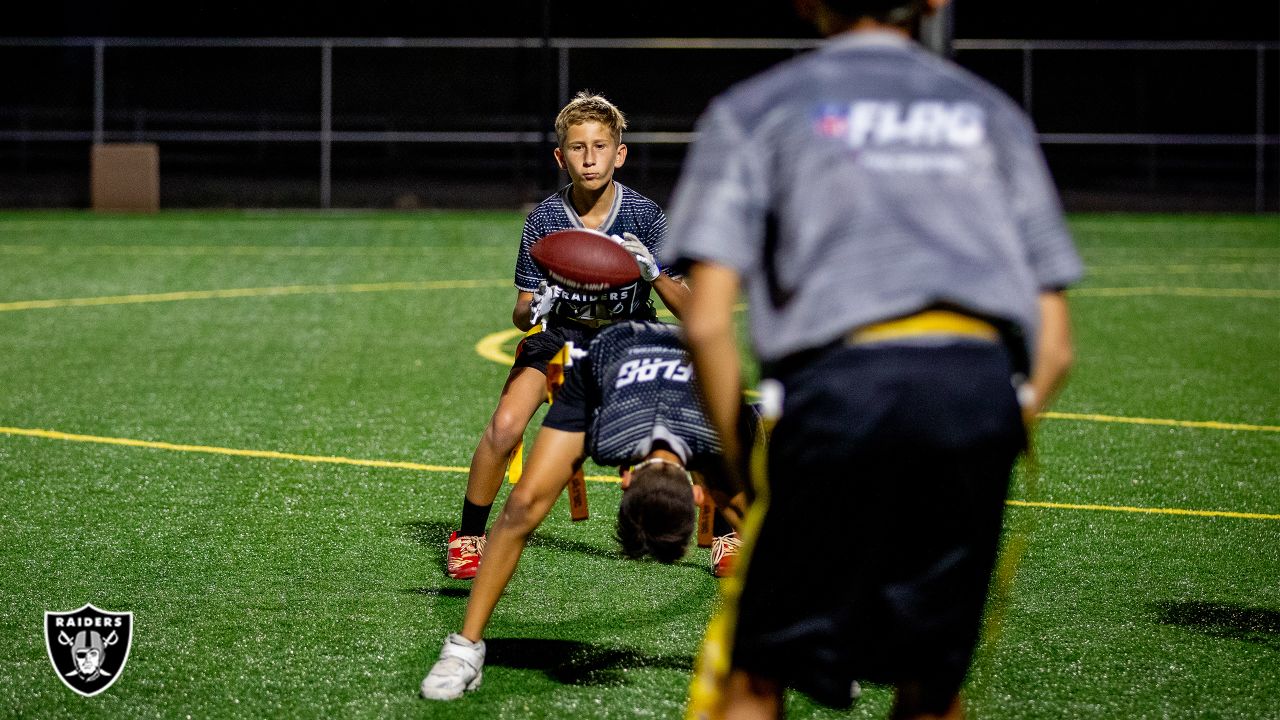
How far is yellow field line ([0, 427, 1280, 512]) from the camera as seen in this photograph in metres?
6.88

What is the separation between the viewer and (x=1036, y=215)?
2607 mm

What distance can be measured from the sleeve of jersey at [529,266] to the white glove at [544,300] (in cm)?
35

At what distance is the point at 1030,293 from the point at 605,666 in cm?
254

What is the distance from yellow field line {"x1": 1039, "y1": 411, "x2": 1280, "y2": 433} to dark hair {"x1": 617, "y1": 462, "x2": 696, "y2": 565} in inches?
233

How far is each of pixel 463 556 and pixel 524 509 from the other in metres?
1.58

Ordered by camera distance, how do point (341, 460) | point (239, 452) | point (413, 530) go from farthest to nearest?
point (239, 452)
point (341, 460)
point (413, 530)

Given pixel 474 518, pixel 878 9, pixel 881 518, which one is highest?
pixel 878 9

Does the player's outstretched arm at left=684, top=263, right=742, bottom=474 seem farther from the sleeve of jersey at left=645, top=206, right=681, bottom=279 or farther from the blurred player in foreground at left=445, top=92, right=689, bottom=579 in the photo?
the sleeve of jersey at left=645, top=206, right=681, bottom=279

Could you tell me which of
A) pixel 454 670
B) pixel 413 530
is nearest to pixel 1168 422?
pixel 413 530

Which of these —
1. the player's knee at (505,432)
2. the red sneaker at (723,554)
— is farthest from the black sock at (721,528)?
the player's knee at (505,432)

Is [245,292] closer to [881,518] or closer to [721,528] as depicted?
[721,528]

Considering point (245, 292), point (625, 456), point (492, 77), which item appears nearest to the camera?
point (625, 456)

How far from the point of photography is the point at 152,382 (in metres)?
9.95

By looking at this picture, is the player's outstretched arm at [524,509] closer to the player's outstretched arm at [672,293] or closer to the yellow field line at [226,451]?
the player's outstretched arm at [672,293]
